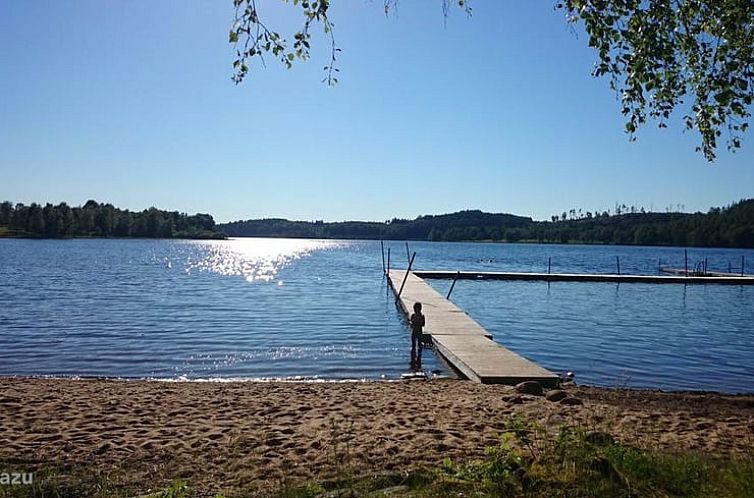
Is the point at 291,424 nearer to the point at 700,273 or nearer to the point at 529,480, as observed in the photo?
the point at 529,480

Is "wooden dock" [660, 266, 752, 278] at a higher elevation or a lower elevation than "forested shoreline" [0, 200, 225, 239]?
lower

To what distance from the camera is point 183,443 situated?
22.8 ft

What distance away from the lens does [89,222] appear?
454 feet

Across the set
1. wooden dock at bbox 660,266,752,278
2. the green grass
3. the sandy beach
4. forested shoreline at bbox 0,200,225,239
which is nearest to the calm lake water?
the sandy beach

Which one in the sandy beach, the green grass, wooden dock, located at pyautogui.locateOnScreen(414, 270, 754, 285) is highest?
the green grass

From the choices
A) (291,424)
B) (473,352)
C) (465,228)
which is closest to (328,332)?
(473,352)

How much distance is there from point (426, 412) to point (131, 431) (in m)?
3.88

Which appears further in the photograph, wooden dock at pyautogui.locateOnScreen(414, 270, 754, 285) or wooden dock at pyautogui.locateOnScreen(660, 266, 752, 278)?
wooden dock at pyautogui.locateOnScreen(660, 266, 752, 278)

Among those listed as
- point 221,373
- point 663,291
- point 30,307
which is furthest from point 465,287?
point 221,373

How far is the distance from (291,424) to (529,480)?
4.07 meters

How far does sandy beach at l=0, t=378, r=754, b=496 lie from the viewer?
6121mm

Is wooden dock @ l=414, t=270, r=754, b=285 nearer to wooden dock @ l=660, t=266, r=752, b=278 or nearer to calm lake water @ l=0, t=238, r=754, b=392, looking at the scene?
wooden dock @ l=660, t=266, r=752, b=278

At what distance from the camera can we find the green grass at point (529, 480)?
4562 mm

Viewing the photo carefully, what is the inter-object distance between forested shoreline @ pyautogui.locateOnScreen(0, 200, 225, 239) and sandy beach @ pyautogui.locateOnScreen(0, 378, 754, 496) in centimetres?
13000
